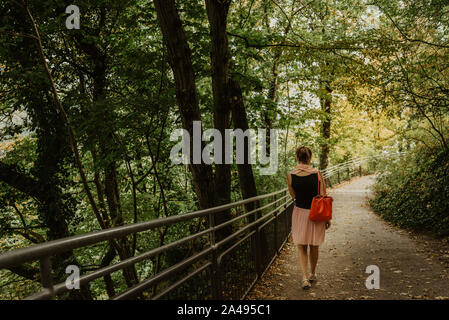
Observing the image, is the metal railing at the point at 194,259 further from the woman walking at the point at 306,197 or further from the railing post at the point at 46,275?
the woman walking at the point at 306,197

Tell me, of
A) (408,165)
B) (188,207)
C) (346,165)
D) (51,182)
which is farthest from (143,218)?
(346,165)

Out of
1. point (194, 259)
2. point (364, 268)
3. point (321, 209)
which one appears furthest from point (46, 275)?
point (364, 268)

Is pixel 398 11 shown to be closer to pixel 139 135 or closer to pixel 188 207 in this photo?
pixel 139 135

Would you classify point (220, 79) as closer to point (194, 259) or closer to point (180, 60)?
point (180, 60)

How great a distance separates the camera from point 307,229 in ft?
15.6

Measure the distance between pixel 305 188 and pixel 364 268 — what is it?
2601 mm

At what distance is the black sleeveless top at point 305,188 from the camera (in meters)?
4.66

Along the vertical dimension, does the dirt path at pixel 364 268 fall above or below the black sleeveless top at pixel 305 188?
below

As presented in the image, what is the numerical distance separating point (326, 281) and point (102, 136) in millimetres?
4936

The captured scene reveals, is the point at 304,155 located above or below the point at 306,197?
above

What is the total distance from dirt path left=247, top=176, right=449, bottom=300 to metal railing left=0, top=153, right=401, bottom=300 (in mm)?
411

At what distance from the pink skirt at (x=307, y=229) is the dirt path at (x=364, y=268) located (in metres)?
0.82

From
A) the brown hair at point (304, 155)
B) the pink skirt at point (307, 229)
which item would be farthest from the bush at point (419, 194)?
the brown hair at point (304, 155)

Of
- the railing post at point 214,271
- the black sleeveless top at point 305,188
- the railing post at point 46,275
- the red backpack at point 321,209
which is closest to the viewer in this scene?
the railing post at point 46,275
